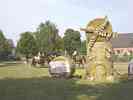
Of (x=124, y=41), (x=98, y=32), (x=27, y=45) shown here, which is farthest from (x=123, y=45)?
(x=98, y=32)

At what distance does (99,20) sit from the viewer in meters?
20.3

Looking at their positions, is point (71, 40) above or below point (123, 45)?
above

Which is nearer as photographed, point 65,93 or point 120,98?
point 120,98

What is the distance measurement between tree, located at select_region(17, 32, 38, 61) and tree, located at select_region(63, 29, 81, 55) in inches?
366

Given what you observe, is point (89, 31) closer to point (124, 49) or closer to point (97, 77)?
Answer: point (97, 77)

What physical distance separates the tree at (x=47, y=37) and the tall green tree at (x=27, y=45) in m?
3.14

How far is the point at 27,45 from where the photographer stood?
102312 millimetres

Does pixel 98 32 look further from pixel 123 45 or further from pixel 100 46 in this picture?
pixel 123 45

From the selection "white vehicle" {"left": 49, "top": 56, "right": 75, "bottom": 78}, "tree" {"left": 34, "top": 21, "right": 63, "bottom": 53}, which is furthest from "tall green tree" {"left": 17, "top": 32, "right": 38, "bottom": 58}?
"white vehicle" {"left": 49, "top": 56, "right": 75, "bottom": 78}

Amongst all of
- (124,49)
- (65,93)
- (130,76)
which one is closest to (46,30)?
(124,49)

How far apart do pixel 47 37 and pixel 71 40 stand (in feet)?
61.3

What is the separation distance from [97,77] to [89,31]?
2.36 metres

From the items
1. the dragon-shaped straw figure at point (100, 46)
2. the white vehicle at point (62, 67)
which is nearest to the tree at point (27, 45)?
the white vehicle at point (62, 67)

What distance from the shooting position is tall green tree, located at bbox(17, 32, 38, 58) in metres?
101
